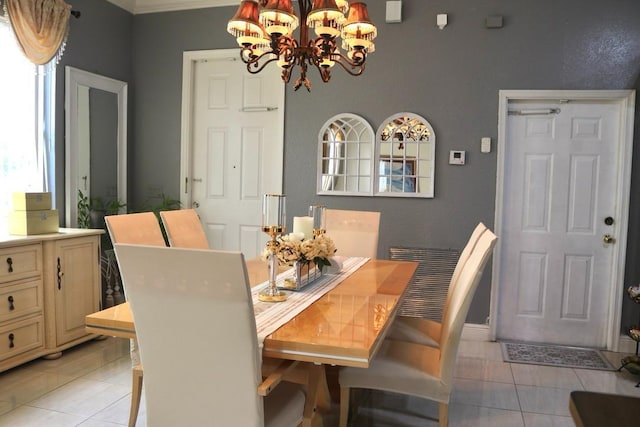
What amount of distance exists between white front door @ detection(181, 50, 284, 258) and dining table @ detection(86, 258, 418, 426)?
2.14m

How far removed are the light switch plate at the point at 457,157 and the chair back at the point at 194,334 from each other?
2.81 m

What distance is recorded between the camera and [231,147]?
4.55 m

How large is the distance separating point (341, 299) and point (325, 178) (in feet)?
7.13

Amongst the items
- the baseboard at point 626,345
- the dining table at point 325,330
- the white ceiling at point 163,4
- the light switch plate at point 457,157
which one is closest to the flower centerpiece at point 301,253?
the dining table at point 325,330

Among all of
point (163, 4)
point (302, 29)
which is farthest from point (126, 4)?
point (302, 29)

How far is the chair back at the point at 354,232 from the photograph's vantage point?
346cm

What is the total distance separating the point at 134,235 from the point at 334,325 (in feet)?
4.25

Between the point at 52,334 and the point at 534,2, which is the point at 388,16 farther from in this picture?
the point at 52,334

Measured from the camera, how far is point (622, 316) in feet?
12.3

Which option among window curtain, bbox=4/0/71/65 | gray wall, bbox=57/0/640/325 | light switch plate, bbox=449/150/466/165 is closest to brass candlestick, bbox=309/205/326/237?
gray wall, bbox=57/0/640/325

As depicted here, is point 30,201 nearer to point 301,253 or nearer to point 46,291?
point 46,291

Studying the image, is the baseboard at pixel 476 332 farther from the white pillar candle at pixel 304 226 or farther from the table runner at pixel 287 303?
the white pillar candle at pixel 304 226

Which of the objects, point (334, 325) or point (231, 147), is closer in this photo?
point (334, 325)

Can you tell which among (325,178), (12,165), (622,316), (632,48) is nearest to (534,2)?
(632,48)
